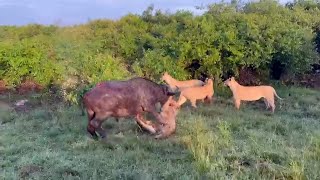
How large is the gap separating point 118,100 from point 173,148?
5.25ft

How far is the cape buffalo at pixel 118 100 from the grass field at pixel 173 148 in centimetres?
35

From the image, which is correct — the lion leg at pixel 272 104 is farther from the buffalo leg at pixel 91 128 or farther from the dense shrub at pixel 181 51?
the buffalo leg at pixel 91 128

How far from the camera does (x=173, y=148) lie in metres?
8.21

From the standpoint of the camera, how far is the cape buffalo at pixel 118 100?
9172 millimetres

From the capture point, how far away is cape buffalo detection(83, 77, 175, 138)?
917cm

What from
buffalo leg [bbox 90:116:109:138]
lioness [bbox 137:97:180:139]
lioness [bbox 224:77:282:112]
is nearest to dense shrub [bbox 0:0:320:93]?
lioness [bbox 224:77:282:112]

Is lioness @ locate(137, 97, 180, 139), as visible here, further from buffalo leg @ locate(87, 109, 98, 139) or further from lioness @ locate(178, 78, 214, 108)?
lioness @ locate(178, 78, 214, 108)

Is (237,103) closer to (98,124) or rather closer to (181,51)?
(181,51)

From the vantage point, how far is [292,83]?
1641 centimetres

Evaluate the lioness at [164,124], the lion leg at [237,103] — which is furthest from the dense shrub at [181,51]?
the lioness at [164,124]

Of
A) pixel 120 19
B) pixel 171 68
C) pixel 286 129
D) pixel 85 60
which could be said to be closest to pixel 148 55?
pixel 171 68

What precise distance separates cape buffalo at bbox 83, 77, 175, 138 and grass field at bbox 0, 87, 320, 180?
1.16 feet

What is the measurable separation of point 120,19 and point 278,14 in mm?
5608

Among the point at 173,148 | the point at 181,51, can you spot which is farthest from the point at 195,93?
the point at 173,148
